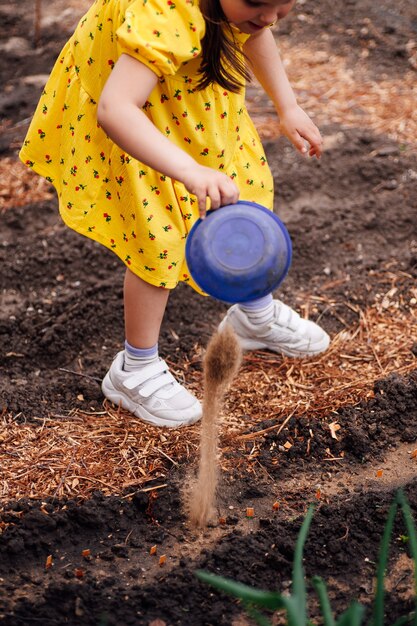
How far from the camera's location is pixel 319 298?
3.15 meters

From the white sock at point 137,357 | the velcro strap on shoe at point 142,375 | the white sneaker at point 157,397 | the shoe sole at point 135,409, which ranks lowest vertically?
the shoe sole at point 135,409

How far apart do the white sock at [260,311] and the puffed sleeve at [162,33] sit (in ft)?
3.39

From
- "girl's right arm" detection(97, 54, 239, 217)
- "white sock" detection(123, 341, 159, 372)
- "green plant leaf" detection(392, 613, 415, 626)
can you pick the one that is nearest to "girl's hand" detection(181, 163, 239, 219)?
"girl's right arm" detection(97, 54, 239, 217)

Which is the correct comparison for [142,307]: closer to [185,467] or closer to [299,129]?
[185,467]

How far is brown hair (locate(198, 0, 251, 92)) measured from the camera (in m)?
1.90

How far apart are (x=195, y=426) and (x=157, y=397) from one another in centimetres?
14

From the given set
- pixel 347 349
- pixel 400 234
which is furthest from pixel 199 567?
pixel 400 234

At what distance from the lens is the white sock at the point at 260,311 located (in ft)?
9.07

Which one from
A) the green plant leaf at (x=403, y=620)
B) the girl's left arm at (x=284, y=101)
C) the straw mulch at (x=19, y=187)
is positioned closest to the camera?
the green plant leaf at (x=403, y=620)

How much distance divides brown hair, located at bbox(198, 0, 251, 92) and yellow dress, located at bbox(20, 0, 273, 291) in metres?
0.03

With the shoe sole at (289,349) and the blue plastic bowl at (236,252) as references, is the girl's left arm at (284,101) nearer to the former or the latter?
the blue plastic bowl at (236,252)

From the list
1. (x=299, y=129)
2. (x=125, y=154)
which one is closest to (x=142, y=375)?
(x=125, y=154)

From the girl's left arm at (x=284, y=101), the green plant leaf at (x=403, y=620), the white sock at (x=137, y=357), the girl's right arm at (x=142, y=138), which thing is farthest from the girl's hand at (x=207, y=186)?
the green plant leaf at (x=403, y=620)

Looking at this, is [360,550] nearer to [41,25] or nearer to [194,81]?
[194,81]
